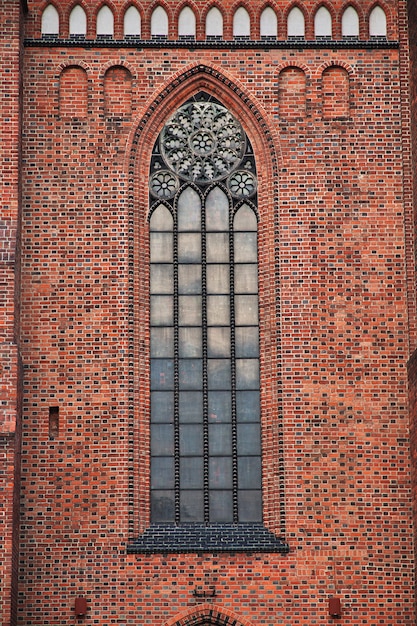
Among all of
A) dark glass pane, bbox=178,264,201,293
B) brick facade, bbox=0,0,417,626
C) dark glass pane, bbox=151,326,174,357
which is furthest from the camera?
dark glass pane, bbox=178,264,201,293

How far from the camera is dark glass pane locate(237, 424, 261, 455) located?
1042 inches

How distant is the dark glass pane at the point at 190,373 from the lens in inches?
1051

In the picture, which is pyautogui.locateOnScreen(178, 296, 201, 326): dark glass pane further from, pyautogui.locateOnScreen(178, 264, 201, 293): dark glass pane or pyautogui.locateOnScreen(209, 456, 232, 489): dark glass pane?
pyautogui.locateOnScreen(209, 456, 232, 489): dark glass pane

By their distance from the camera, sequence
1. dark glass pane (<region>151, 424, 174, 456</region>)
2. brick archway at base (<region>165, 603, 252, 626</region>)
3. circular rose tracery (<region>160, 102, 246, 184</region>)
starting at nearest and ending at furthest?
brick archway at base (<region>165, 603, 252, 626</region>) → dark glass pane (<region>151, 424, 174, 456</region>) → circular rose tracery (<region>160, 102, 246, 184</region>)

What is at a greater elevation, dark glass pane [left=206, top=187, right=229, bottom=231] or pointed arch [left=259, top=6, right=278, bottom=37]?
pointed arch [left=259, top=6, right=278, bottom=37]

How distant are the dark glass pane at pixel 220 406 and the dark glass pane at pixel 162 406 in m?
0.57

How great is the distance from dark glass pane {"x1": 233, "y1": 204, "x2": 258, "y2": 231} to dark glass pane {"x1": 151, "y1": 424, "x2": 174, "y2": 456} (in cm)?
326

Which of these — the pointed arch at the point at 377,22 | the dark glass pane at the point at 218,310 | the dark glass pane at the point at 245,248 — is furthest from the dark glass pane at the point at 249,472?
the pointed arch at the point at 377,22

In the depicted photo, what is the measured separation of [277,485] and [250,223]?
161 inches

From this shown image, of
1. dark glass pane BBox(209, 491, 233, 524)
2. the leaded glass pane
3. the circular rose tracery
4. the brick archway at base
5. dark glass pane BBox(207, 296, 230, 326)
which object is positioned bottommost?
the brick archway at base

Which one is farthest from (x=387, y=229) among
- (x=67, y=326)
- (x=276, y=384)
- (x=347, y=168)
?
(x=67, y=326)

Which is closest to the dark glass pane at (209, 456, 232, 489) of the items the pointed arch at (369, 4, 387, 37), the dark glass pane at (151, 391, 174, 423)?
the dark glass pane at (151, 391, 174, 423)

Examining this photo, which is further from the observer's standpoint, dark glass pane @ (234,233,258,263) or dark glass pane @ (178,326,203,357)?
dark glass pane @ (234,233,258,263)

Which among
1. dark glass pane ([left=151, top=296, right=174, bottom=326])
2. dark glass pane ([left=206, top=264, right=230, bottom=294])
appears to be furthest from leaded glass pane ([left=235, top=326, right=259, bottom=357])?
dark glass pane ([left=151, top=296, right=174, bottom=326])
